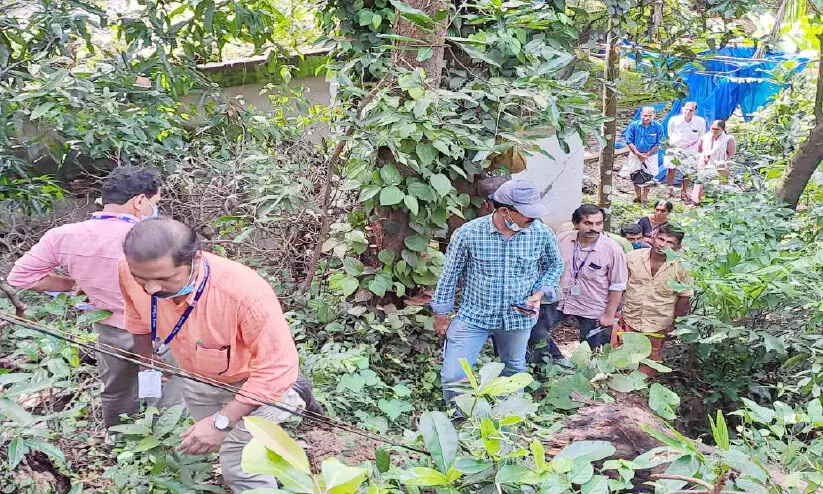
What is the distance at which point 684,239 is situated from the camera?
5219mm

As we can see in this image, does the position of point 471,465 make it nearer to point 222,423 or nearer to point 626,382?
point 222,423

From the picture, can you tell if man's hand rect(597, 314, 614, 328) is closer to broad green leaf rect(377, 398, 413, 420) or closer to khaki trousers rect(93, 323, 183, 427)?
broad green leaf rect(377, 398, 413, 420)

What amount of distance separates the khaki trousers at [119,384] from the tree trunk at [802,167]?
5374 mm

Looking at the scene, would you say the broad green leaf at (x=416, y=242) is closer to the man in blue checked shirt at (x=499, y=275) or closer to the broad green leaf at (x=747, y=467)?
the man in blue checked shirt at (x=499, y=275)

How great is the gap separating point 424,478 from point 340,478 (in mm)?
437

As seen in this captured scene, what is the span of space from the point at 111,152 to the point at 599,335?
12.8ft

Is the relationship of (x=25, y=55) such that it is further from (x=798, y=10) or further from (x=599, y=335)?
(x=798, y=10)

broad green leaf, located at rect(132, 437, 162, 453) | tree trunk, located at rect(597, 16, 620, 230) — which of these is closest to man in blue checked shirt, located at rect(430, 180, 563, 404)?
broad green leaf, located at rect(132, 437, 162, 453)

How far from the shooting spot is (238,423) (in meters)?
2.61

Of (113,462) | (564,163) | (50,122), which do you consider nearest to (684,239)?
(564,163)

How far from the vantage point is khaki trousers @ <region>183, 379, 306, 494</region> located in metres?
2.64

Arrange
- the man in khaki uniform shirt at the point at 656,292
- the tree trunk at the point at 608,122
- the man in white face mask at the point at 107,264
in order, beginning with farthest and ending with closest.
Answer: the tree trunk at the point at 608,122
the man in khaki uniform shirt at the point at 656,292
the man in white face mask at the point at 107,264

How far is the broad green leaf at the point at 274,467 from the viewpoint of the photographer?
133cm

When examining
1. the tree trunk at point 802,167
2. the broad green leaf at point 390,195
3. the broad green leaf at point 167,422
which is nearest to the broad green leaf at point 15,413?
the broad green leaf at point 167,422
